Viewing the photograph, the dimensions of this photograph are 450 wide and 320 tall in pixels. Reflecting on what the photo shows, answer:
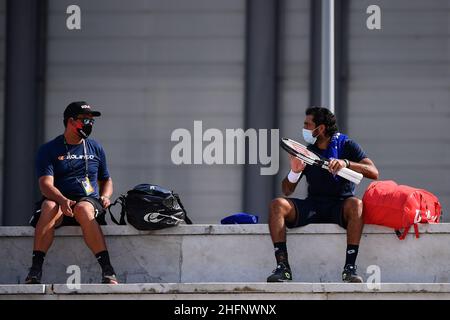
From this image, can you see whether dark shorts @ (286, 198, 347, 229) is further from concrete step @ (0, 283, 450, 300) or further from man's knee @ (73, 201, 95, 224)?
man's knee @ (73, 201, 95, 224)

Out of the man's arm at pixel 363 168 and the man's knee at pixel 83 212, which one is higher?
the man's arm at pixel 363 168

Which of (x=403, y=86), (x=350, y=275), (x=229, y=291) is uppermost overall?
(x=403, y=86)

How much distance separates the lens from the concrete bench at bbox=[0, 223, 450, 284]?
8477 millimetres

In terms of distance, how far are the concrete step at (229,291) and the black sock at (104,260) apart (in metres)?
0.23

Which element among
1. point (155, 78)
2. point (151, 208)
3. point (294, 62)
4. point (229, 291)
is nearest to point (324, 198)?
point (229, 291)

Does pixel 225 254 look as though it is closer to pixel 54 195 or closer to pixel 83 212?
pixel 83 212

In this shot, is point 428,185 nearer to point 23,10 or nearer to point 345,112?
point 345,112

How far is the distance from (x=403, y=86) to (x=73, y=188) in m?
5.06

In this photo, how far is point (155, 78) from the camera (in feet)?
41.2

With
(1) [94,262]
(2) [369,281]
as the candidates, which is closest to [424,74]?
(2) [369,281]

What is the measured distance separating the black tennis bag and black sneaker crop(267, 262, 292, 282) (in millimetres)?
947

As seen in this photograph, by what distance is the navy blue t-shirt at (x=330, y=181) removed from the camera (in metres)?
8.51

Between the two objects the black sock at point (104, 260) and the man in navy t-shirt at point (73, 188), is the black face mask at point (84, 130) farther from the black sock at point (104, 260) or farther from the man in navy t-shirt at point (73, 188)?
the black sock at point (104, 260)

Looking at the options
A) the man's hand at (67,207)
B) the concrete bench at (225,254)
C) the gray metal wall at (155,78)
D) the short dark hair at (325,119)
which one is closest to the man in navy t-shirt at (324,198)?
the short dark hair at (325,119)
